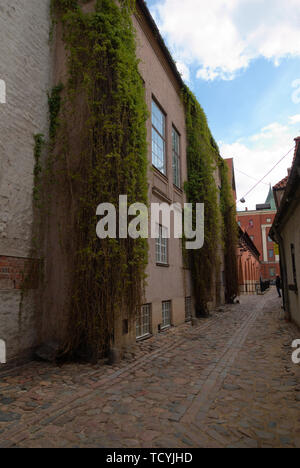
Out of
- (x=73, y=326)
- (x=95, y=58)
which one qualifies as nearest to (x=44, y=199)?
(x=73, y=326)

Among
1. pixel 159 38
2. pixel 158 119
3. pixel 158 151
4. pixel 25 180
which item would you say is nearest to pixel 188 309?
pixel 158 151

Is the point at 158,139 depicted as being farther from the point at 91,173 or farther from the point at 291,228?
the point at 291,228

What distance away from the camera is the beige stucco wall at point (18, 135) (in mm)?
5496

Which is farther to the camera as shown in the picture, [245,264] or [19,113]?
[245,264]

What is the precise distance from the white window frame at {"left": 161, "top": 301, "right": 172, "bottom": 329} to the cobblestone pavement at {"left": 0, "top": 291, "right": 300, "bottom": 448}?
2542 millimetres

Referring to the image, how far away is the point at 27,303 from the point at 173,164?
292 inches

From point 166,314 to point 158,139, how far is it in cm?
544

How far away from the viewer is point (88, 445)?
2.86 meters

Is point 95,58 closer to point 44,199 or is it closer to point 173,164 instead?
point 44,199

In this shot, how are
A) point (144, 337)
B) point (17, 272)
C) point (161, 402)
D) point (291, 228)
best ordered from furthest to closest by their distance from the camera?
point (291, 228) < point (144, 337) < point (17, 272) < point (161, 402)

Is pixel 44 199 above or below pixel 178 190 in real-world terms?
below

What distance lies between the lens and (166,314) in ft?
31.7

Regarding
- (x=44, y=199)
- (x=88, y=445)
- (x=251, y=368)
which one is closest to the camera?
(x=88, y=445)

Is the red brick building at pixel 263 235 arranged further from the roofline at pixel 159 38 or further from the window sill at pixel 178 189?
the roofline at pixel 159 38
